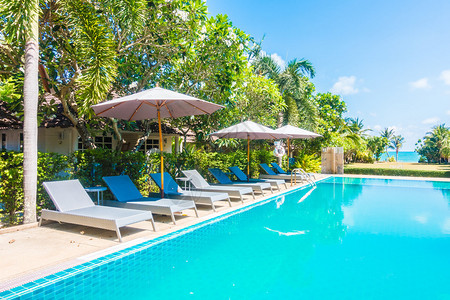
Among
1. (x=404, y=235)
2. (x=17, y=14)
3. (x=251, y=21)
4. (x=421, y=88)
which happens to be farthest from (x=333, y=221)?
(x=421, y=88)

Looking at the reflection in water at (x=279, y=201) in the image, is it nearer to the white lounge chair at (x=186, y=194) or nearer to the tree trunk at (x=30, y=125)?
the white lounge chair at (x=186, y=194)

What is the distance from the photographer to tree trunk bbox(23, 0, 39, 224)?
6816mm

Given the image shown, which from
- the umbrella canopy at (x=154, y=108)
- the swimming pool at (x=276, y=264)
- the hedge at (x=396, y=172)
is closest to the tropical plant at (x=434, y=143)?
the hedge at (x=396, y=172)

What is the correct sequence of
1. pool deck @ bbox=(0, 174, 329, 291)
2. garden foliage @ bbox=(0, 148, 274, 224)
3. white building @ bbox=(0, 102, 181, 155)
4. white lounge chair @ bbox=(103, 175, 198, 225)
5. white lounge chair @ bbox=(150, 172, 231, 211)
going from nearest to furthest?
pool deck @ bbox=(0, 174, 329, 291), garden foliage @ bbox=(0, 148, 274, 224), white lounge chair @ bbox=(103, 175, 198, 225), white lounge chair @ bbox=(150, 172, 231, 211), white building @ bbox=(0, 102, 181, 155)

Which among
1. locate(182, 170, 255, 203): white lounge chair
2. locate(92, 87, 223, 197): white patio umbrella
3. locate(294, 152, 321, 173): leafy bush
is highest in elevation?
locate(92, 87, 223, 197): white patio umbrella

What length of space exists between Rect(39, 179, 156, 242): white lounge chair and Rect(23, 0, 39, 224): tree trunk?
1.13 ft

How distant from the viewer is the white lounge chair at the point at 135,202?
7371 mm

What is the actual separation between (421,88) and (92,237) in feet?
275

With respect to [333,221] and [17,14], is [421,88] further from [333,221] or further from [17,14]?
[17,14]

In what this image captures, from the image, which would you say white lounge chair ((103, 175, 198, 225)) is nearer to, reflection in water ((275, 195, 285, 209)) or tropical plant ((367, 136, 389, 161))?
reflection in water ((275, 195, 285, 209))

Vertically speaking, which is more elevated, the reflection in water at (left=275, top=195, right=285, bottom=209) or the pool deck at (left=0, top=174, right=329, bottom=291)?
the pool deck at (left=0, top=174, right=329, bottom=291)

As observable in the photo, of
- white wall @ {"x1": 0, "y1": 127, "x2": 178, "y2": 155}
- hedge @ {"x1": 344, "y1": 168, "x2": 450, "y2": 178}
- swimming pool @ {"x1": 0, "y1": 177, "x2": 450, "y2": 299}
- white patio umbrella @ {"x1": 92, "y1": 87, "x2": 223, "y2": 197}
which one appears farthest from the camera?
hedge @ {"x1": 344, "y1": 168, "x2": 450, "y2": 178}

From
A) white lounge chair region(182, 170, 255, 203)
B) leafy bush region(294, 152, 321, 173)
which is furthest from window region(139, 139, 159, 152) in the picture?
leafy bush region(294, 152, 321, 173)

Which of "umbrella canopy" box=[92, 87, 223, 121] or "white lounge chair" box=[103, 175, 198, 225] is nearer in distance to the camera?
"white lounge chair" box=[103, 175, 198, 225]
